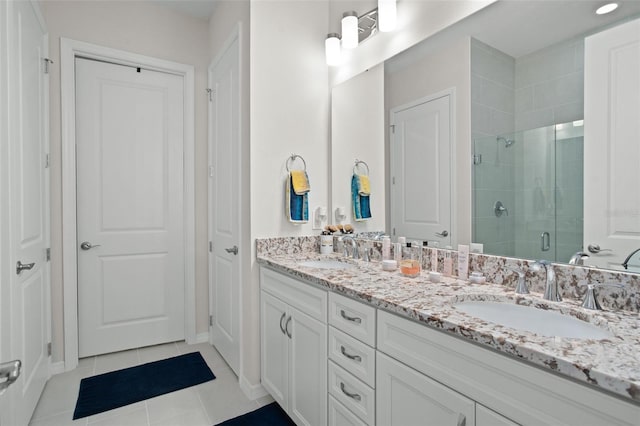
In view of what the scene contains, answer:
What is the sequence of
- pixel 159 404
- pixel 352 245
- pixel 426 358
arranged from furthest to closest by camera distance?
pixel 352 245 < pixel 159 404 < pixel 426 358

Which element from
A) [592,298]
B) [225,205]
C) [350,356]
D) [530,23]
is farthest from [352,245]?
[530,23]

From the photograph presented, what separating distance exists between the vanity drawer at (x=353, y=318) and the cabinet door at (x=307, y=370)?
106 mm

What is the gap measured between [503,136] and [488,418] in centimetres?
103

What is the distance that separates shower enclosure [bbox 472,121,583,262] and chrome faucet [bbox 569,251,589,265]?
2 centimetres

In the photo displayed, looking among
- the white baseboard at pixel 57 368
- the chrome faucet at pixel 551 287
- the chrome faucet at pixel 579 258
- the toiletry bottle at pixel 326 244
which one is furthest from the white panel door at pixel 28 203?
the chrome faucet at pixel 579 258

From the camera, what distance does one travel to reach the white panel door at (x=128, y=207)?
2.58 meters

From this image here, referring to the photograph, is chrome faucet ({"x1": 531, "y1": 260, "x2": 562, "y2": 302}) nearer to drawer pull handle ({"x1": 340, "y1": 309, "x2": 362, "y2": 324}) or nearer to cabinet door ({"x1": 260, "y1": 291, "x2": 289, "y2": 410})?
drawer pull handle ({"x1": 340, "y1": 309, "x2": 362, "y2": 324})

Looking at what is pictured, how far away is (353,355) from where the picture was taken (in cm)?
130

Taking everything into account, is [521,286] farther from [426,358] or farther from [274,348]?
[274,348]

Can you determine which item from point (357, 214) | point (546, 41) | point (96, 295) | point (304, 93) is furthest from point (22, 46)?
point (546, 41)

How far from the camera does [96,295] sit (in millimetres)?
2627

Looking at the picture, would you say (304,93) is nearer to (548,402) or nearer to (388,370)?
(388,370)

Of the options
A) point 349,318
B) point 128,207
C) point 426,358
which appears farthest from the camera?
point 128,207

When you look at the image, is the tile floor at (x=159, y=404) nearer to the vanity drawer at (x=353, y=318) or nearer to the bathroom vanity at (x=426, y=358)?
the bathroom vanity at (x=426, y=358)
